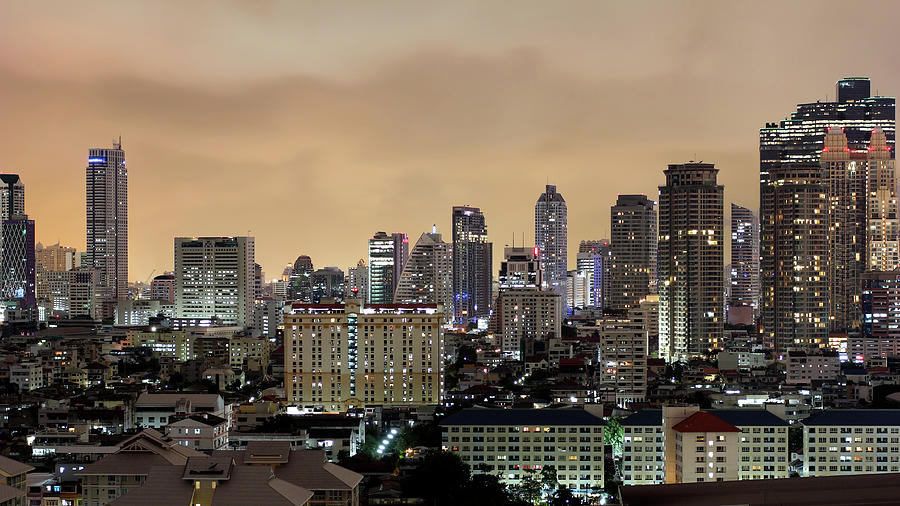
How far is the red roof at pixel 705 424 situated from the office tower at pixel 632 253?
3150 cm

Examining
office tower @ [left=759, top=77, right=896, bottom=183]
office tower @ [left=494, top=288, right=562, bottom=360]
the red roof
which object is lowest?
the red roof

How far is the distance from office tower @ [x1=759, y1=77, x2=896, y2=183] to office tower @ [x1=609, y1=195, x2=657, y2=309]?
33.5ft

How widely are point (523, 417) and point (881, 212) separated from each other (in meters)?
38.3

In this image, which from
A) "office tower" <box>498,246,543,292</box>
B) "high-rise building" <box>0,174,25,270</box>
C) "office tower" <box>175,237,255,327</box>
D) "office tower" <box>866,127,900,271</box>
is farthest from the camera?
"high-rise building" <box>0,174,25,270</box>

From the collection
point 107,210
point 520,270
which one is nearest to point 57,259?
point 107,210

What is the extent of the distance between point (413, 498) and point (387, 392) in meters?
9.42

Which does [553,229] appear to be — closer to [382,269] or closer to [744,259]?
[744,259]

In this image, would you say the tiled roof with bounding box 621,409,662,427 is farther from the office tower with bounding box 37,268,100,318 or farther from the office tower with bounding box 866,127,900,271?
the office tower with bounding box 37,268,100,318

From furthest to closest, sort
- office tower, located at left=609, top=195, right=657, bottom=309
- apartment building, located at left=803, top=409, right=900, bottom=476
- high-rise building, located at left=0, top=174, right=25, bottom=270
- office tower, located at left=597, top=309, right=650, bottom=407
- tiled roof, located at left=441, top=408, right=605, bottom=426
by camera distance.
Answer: high-rise building, located at left=0, top=174, right=25, bottom=270
office tower, located at left=609, top=195, right=657, bottom=309
office tower, located at left=597, top=309, right=650, bottom=407
tiled roof, located at left=441, top=408, right=605, bottom=426
apartment building, located at left=803, top=409, right=900, bottom=476

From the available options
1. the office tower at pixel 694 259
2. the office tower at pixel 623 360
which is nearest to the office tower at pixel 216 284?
the office tower at pixel 694 259

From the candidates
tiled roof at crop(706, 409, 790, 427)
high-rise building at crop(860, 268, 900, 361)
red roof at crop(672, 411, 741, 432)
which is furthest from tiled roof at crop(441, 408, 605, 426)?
high-rise building at crop(860, 268, 900, 361)

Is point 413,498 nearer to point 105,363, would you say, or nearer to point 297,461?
point 297,461

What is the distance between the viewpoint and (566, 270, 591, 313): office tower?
71.6 metres

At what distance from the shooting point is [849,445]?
1639 centimetres
